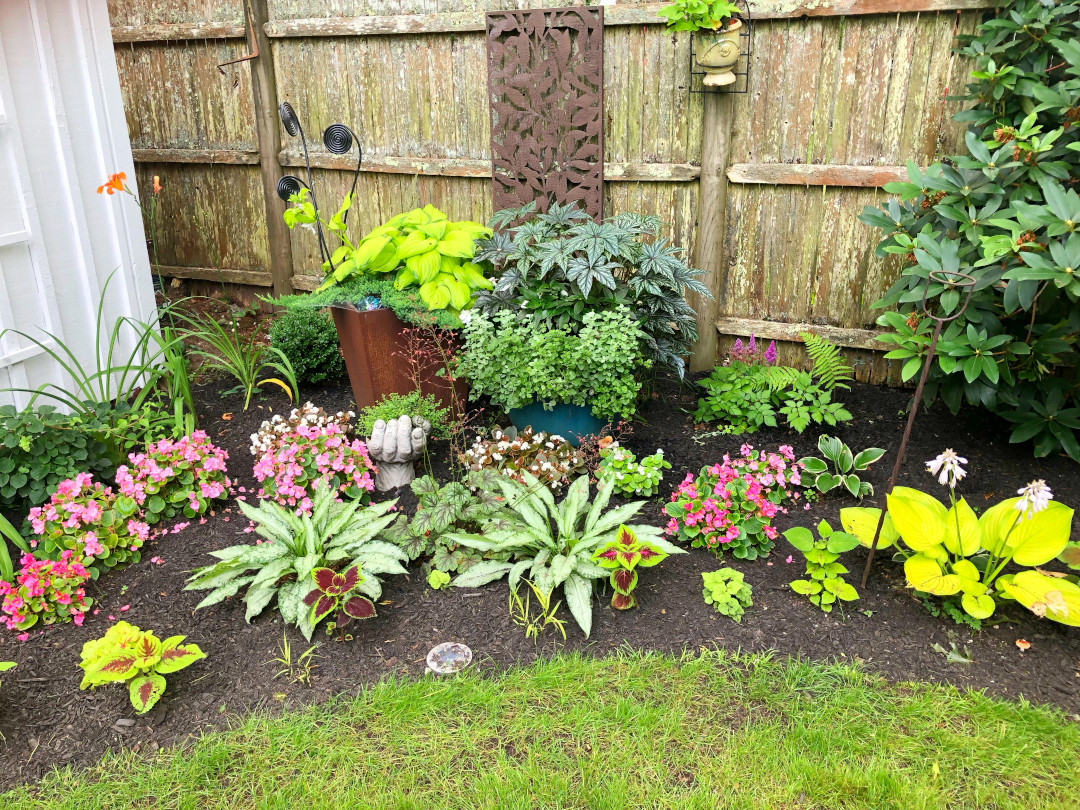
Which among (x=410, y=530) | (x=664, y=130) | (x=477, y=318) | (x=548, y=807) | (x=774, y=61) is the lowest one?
(x=548, y=807)

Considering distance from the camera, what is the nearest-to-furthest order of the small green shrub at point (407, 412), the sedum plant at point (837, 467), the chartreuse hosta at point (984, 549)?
1. the chartreuse hosta at point (984, 549)
2. the sedum plant at point (837, 467)
3. the small green shrub at point (407, 412)

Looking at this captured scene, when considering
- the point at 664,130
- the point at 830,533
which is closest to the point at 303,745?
Answer: the point at 830,533

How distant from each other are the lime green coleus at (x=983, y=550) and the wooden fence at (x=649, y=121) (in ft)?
5.54

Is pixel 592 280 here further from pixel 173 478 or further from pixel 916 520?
pixel 173 478

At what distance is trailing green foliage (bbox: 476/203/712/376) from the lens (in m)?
3.69

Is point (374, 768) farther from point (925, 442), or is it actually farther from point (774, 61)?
point (774, 61)

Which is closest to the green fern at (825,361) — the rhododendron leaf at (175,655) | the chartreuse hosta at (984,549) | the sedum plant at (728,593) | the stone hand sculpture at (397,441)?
the chartreuse hosta at (984,549)

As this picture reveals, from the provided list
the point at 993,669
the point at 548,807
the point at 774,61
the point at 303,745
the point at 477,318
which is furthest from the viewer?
the point at 774,61

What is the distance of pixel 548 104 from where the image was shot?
4324mm

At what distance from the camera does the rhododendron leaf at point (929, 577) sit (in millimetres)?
2588

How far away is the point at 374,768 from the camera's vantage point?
2.26 m

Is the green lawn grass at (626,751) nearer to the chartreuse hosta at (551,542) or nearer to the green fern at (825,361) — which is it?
the chartreuse hosta at (551,542)

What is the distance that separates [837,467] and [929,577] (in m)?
0.83

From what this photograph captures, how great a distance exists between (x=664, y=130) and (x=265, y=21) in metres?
2.70
